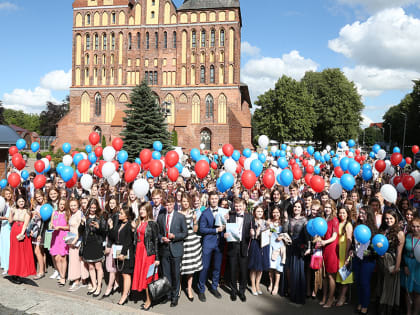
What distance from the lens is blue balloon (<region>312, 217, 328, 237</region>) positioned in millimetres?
4668

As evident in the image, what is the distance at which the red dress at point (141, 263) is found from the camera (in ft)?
16.3

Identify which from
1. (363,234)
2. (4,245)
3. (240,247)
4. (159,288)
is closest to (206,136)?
(4,245)

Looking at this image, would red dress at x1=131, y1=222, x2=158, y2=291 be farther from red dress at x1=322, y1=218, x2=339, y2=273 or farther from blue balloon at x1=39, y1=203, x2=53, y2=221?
red dress at x1=322, y1=218, x2=339, y2=273

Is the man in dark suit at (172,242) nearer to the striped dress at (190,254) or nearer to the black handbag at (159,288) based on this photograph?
the striped dress at (190,254)

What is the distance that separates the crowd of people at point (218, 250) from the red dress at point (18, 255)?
2 centimetres

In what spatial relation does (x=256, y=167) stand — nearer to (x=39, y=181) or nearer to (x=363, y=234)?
(x=363, y=234)

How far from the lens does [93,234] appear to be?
210 inches

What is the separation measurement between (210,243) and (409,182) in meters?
5.56

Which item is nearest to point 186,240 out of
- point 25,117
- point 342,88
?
point 342,88

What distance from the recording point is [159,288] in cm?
484

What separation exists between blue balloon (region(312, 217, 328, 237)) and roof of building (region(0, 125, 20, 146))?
34.2 ft

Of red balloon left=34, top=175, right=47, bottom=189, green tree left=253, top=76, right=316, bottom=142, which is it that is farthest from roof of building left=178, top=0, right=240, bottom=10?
red balloon left=34, top=175, right=47, bottom=189

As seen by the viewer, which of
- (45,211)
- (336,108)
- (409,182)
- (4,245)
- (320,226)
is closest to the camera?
(320,226)

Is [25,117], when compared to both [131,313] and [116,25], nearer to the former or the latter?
[116,25]
